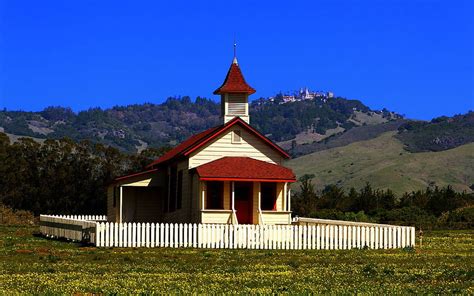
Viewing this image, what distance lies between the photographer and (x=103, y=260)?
34.2m

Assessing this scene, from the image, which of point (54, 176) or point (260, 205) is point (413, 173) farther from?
point (260, 205)

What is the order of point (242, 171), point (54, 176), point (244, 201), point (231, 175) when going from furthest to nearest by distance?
1. point (54, 176)
2. point (244, 201)
3. point (242, 171)
4. point (231, 175)

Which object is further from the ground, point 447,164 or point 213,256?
point 447,164

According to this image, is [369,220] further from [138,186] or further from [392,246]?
[392,246]

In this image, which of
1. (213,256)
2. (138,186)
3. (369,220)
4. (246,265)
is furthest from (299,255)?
(369,220)

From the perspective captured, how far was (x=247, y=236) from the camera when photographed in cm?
4309

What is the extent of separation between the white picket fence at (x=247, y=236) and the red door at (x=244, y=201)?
7.27 metres

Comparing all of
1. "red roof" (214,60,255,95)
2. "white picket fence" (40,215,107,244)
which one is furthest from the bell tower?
"white picket fence" (40,215,107,244)

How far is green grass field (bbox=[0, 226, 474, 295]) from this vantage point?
24.1 meters

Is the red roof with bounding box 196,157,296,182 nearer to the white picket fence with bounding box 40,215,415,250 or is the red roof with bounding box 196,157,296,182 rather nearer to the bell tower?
the bell tower

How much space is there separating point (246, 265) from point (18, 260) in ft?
24.4

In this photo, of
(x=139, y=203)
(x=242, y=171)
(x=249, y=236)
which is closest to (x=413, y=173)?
(x=139, y=203)

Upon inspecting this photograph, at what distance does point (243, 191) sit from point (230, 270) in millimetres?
20631

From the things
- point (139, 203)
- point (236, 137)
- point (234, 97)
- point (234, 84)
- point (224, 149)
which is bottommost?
point (139, 203)
